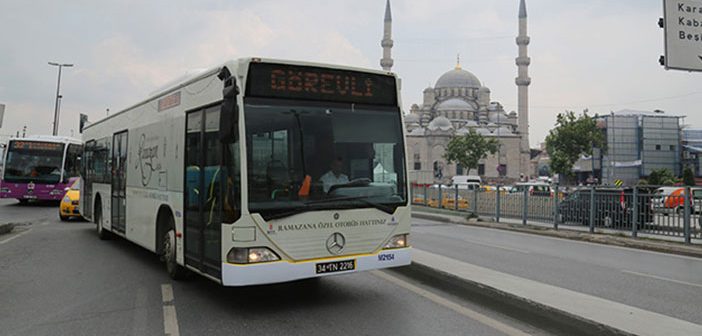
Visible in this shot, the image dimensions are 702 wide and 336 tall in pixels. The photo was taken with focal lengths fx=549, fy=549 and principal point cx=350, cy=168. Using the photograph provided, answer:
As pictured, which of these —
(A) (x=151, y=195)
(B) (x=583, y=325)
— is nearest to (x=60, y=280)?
(A) (x=151, y=195)

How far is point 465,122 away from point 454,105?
4922 millimetres

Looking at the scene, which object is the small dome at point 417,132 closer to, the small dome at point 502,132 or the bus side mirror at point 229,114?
the small dome at point 502,132

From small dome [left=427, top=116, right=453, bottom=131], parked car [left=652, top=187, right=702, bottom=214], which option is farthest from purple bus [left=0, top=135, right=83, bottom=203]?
small dome [left=427, top=116, right=453, bottom=131]

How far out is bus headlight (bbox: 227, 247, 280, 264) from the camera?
225 inches

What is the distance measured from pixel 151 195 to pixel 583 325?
627 centimetres

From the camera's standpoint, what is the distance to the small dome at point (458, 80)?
407 feet

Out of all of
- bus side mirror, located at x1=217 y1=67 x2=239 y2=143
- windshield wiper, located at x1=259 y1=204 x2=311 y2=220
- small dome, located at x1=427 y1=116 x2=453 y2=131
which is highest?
small dome, located at x1=427 y1=116 x2=453 y2=131

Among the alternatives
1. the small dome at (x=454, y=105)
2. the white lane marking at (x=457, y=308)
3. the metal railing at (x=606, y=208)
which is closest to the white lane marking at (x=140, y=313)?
the white lane marking at (x=457, y=308)

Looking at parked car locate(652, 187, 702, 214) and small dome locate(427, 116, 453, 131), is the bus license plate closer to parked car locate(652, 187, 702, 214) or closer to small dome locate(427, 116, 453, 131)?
parked car locate(652, 187, 702, 214)

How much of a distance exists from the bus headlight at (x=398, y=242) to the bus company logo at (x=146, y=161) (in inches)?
146

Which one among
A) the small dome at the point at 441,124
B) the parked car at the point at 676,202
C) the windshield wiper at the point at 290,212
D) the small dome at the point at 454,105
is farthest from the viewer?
the small dome at the point at 454,105

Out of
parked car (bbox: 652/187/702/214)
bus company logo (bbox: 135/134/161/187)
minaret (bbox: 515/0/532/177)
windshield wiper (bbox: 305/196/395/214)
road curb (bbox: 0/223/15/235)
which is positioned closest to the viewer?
windshield wiper (bbox: 305/196/395/214)

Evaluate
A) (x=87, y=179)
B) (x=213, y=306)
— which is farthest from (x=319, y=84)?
(x=87, y=179)

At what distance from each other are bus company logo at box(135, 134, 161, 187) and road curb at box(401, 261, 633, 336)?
448 centimetres
